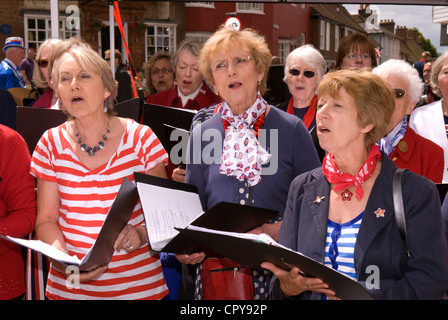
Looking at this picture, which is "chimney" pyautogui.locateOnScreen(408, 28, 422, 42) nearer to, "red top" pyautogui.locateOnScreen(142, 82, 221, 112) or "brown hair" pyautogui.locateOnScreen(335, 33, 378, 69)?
"brown hair" pyautogui.locateOnScreen(335, 33, 378, 69)

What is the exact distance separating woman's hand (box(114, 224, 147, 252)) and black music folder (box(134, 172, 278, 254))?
0.24 m

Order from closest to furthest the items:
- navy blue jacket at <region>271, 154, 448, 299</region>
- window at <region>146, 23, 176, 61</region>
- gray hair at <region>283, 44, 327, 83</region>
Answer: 1. navy blue jacket at <region>271, 154, 448, 299</region>
2. gray hair at <region>283, 44, 327, 83</region>
3. window at <region>146, 23, 176, 61</region>

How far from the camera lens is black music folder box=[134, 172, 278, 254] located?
2105 millimetres

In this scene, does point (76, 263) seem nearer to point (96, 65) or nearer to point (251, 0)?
point (96, 65)

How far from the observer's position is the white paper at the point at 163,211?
6.95 feet

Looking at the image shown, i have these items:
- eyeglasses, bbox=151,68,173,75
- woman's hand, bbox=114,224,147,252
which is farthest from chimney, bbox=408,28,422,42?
woman's hand, bbox=114,224,147,252

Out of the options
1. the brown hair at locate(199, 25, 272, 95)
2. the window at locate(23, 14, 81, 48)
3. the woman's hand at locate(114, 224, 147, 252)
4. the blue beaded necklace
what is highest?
the window at locate(23, 14, 81, 48)

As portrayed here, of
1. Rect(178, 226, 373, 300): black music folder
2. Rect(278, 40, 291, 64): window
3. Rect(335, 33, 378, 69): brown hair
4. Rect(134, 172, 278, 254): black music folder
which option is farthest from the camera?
Rect(278, 40, 291, 64): window

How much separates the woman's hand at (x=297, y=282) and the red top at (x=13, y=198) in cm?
116

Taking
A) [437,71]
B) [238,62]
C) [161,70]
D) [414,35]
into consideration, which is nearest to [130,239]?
[238,62]

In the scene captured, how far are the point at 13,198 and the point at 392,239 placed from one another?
68.0 inches

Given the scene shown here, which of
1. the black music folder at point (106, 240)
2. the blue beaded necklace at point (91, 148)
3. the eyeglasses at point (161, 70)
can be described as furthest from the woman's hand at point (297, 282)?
the eyeglasses at point (161, 70)

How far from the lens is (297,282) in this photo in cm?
203
